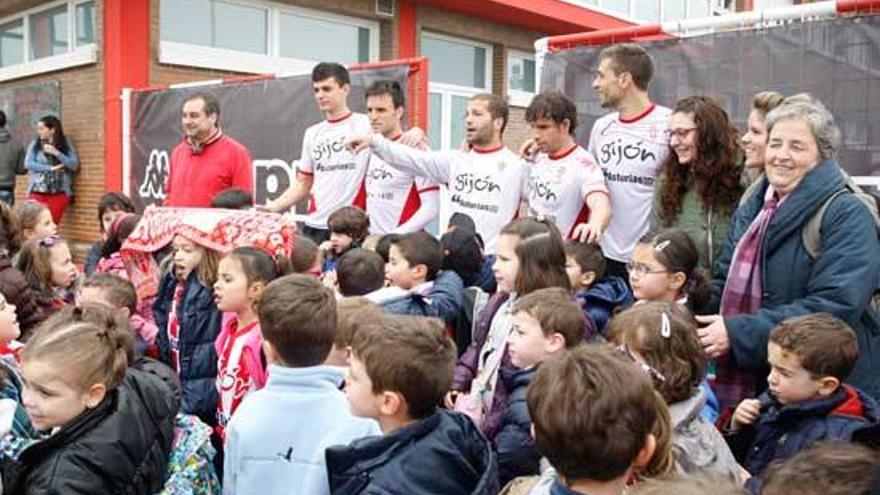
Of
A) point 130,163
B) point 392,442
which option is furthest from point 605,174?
point 130,163

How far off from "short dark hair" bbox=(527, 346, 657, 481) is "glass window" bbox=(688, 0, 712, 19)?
17335mm

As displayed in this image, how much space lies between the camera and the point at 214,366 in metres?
3.48

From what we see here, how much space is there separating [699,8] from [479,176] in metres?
15.2

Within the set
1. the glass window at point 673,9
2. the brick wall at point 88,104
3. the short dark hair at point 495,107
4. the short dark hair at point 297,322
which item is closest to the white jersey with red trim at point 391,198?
the short dark hair at point 495,107

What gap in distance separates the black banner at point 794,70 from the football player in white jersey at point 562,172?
1058 millimetres

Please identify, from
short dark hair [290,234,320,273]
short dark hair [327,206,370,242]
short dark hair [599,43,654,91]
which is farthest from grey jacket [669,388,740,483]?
short dark hair [327,206,370,242]

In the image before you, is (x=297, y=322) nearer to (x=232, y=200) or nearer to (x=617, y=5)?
(x=232, y=200)

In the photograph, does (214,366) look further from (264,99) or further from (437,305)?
(264,99)

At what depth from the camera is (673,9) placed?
17719 millimetres

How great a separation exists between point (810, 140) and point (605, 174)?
1402 millimetres

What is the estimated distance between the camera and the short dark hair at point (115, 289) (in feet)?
12.0

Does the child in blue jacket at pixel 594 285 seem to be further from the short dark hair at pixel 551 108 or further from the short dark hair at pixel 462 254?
the short dark hair at pixel 551 108

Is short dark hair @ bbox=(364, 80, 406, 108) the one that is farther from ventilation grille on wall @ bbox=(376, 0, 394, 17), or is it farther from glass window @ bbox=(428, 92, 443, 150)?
glass window @ bbox=(428, 92, 443, 150)

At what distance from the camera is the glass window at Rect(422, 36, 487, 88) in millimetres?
13947
